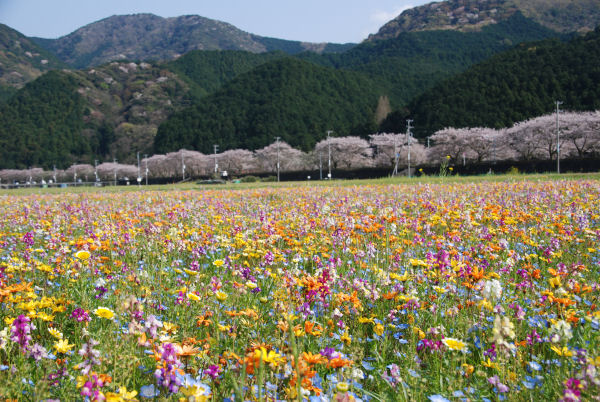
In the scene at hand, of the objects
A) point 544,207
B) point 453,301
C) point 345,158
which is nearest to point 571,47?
point 345,158

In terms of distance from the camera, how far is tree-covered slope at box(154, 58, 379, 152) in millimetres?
117781

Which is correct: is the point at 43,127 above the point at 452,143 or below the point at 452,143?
above

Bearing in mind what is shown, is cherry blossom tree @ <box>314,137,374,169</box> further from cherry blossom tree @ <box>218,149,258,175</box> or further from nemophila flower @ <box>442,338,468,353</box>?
nemophila flower @ <box>442,338,468,353</box>

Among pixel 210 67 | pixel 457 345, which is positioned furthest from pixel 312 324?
pixel 210 67

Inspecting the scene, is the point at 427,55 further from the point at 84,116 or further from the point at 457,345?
the point at 457,345

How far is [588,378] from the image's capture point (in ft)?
4.51

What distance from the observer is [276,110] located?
123 m

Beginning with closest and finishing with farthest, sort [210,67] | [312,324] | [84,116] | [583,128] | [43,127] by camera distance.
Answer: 1. [312,324]
2. [583,128]
3. [43,127]
4. [84,116]
5. [210,67]

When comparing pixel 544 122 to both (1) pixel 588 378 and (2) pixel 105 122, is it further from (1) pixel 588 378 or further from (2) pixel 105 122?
(2) pixel 105 122

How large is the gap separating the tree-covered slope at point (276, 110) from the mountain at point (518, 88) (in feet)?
87.9

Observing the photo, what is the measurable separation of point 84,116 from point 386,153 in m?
124

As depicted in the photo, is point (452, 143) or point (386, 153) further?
point (386, 153)

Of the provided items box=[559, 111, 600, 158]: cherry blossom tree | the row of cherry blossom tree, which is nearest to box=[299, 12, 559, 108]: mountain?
the row of cherry blossom tree

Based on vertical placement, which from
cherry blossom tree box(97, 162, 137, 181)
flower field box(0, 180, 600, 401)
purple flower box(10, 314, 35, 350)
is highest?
cherry blossom tree box(97, 162, 137, 181)
